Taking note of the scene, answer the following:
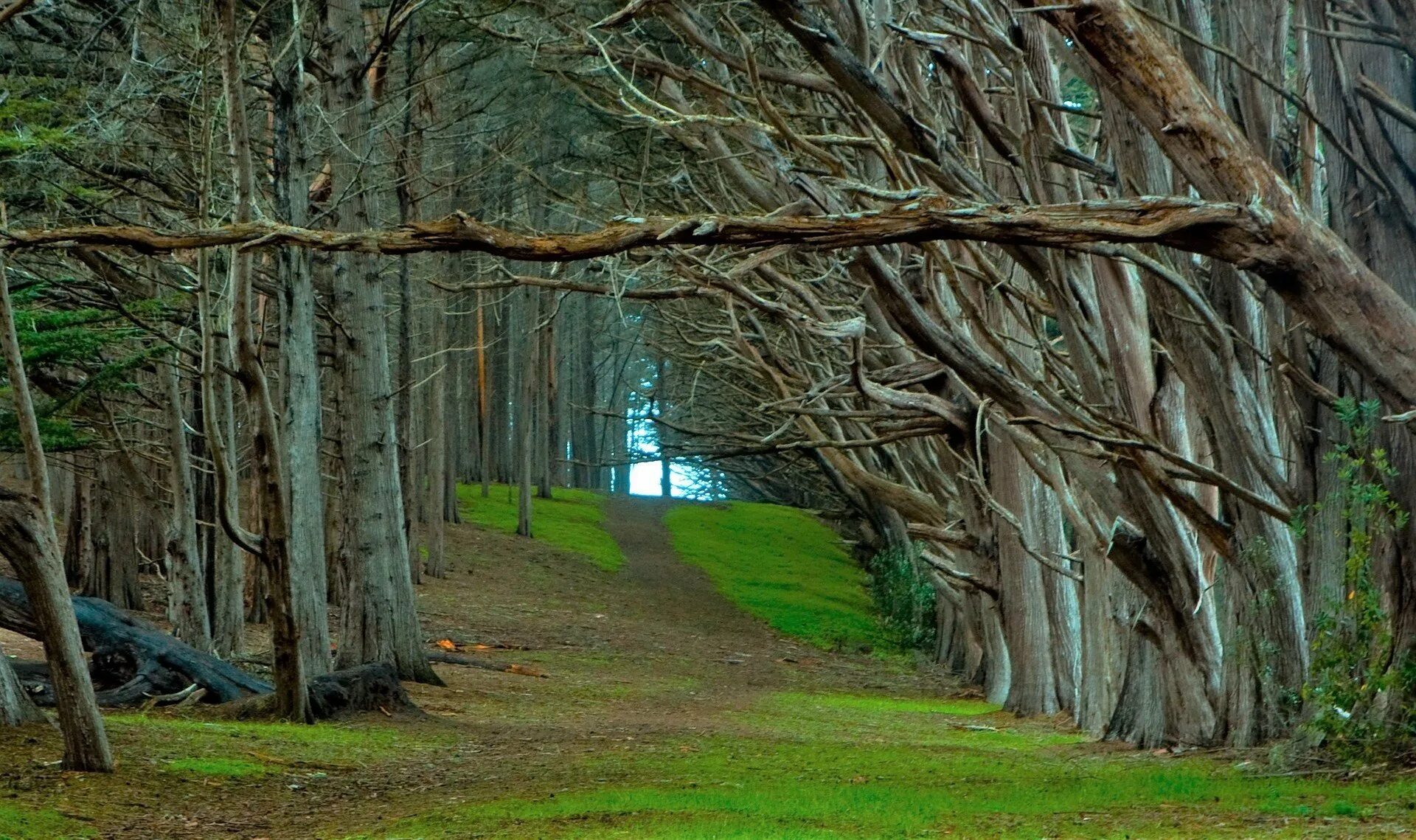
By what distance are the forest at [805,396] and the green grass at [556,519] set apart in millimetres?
16410

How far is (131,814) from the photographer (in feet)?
26.3

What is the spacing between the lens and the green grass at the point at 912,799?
23.1 feet

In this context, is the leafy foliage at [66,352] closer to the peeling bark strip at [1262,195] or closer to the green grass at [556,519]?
the peeling bark strip at [1262,195]

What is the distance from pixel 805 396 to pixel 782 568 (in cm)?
3483

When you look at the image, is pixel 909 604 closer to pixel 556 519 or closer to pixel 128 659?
pixel 556 519

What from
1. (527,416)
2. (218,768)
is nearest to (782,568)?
(527,416)

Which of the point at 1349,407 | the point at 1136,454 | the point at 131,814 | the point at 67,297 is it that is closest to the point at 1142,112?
the point at 1349,407

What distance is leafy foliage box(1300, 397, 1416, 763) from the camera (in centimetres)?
761

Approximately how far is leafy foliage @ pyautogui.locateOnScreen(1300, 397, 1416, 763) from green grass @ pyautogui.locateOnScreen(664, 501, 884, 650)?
24762 millimetres

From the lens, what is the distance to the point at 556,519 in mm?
48750

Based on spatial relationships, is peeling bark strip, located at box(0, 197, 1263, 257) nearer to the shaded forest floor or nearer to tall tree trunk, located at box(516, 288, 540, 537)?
the shaded forest floor

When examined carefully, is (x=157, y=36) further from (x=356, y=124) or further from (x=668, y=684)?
(x=668, y=684)

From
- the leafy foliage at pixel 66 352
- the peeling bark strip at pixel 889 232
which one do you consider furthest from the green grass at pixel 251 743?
the peeling bark strip at pixel 889 232

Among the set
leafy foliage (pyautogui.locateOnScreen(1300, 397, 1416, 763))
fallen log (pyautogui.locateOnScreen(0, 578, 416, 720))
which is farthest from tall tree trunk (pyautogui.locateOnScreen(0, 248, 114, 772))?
leafy foliage (pyautogui.locateOnScreen(1300, 397, 1416, 763))
